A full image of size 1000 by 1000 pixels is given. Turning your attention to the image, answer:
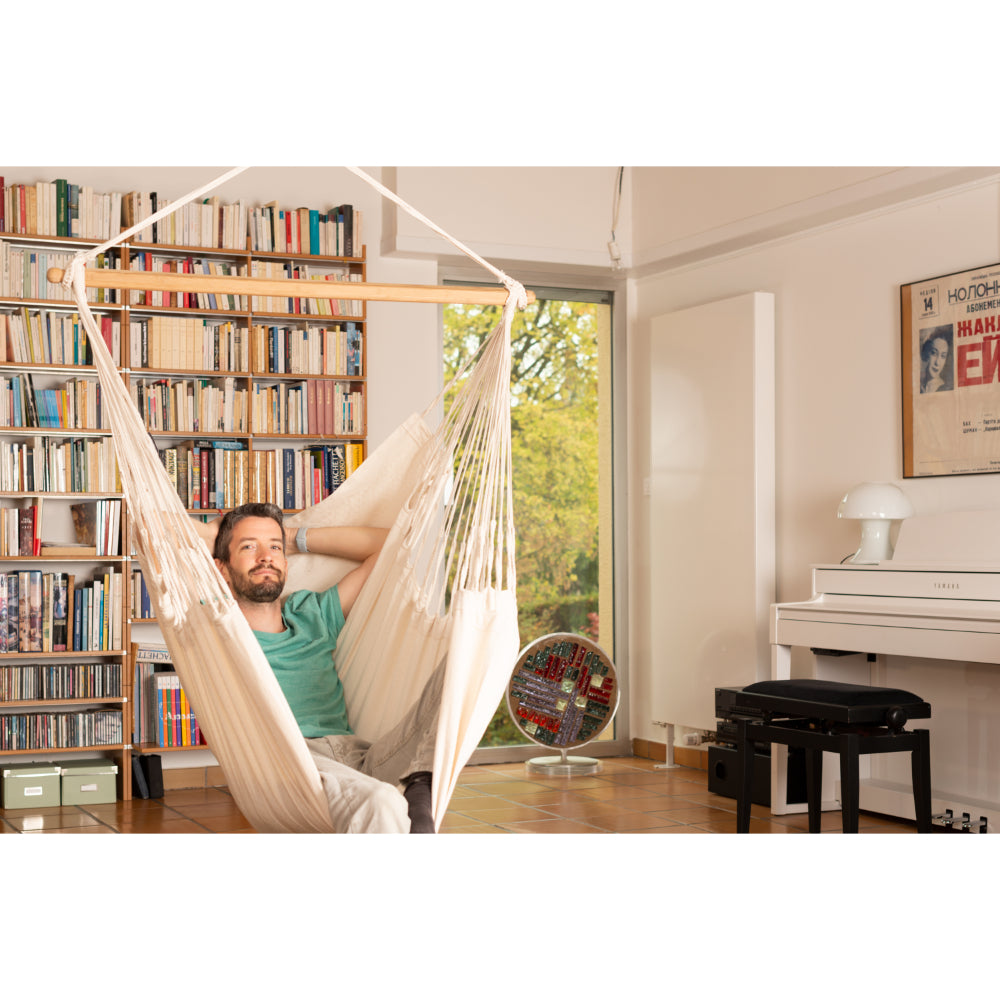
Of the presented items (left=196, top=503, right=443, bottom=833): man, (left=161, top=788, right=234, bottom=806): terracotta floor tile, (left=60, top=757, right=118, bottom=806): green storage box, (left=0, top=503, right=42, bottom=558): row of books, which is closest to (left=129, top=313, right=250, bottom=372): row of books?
(left=0, top=503, right=42, bottom=558): row of books

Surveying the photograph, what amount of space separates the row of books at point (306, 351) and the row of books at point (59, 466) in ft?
2.24

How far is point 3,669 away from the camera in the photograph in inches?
172

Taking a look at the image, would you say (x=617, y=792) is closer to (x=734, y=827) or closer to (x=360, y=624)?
(x=734, y=827)

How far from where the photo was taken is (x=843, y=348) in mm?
4363

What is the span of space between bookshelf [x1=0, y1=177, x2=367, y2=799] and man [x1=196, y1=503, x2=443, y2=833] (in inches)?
68.4

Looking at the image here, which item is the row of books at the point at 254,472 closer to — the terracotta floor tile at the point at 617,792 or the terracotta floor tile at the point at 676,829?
the terracotta floor tile at the point at 617,792

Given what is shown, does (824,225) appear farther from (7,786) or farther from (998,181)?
(7,786)

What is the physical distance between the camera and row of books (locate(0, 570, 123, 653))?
439 cm

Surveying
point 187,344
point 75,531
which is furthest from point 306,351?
point 75,531

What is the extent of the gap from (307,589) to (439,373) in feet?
7.40

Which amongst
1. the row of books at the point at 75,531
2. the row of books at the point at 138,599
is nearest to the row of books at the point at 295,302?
the row of books at the point at 75,531

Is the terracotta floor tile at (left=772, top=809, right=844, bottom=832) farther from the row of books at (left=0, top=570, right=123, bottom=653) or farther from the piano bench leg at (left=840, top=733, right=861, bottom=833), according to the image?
the row of books at (left=0, top=570, right=123, bottom=653)

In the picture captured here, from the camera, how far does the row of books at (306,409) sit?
4.74 meters
